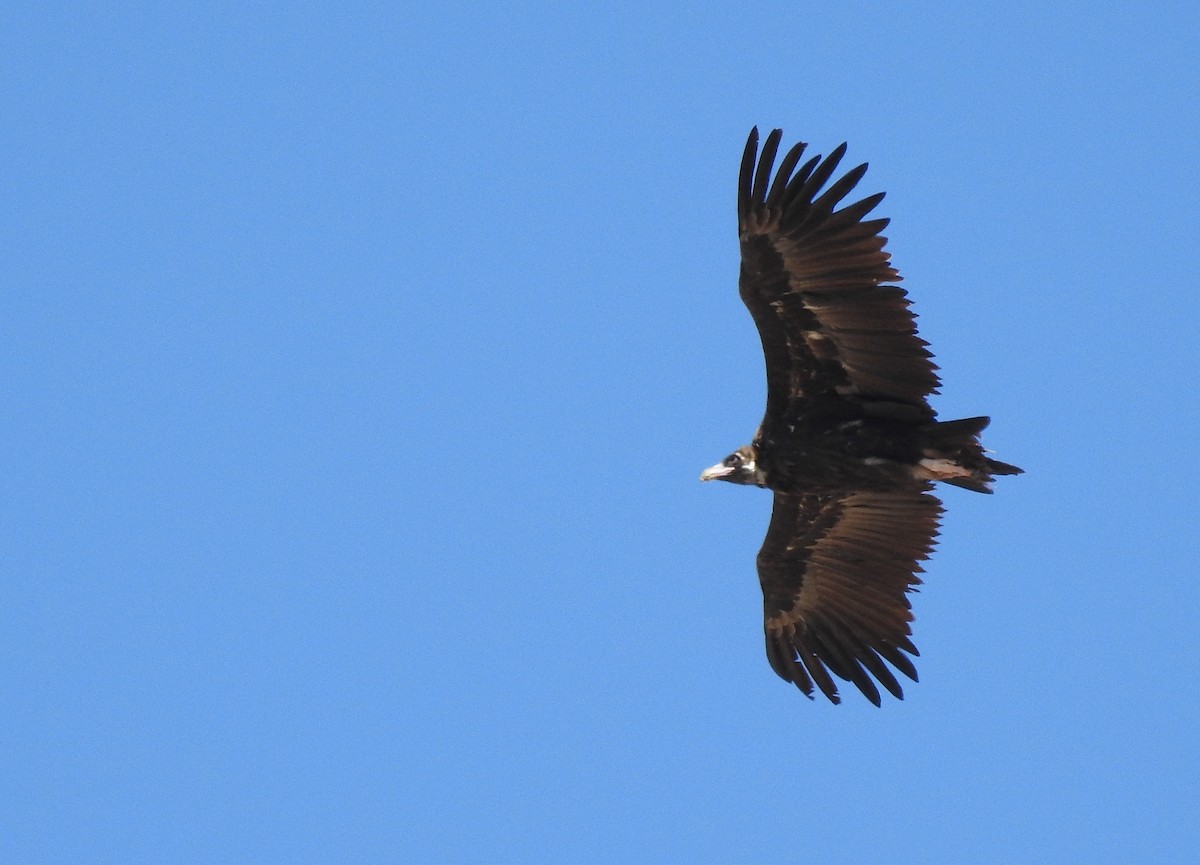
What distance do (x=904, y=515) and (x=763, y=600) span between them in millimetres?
1704

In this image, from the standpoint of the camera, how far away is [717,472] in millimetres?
15477

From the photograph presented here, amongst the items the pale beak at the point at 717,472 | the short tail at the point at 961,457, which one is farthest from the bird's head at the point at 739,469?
the short tail at the point at 961,457

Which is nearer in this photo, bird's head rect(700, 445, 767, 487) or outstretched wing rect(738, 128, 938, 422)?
outstretched wing rect(738, 128, 938, 422)

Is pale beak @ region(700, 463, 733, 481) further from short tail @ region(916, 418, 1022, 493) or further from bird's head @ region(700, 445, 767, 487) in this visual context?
short tail @ region(916, 418, 1022, 493)

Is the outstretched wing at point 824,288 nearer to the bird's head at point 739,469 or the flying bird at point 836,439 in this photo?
the flying bird at point 836,439

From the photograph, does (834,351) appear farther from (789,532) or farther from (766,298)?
(789,532)

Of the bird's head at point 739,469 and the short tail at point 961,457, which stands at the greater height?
the bird's head at point 739,469

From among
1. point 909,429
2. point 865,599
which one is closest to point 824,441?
point 909,429

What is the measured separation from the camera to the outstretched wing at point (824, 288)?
A: 531 inches

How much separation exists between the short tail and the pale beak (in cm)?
194

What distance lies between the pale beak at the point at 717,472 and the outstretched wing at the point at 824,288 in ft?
4.37

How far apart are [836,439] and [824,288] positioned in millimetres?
1559

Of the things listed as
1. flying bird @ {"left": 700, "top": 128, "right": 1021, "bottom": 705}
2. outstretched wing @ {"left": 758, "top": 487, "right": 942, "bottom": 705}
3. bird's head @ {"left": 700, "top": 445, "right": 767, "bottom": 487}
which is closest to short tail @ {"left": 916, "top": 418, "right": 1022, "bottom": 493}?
flying bird @ {"left": 700, "top": 128, "right": 1021, "bottom": 705}

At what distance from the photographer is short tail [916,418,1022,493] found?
13906 mm
